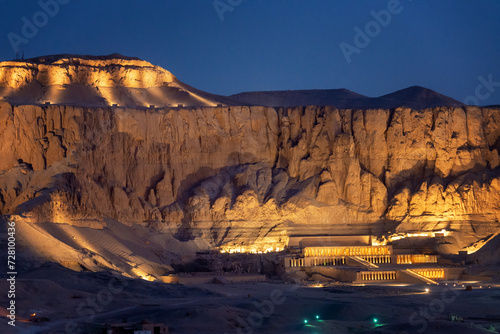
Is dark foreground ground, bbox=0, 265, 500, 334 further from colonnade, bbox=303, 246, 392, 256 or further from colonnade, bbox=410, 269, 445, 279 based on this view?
colonnade, bbox=303, 246, 392, 256

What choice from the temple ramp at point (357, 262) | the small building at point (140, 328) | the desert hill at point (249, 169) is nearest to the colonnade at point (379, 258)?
the temple ramp at point (357, 262)

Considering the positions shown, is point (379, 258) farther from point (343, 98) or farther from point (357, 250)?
point (343, 98)

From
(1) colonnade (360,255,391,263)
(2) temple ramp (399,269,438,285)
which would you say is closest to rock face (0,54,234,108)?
(1) colonnade (360,255,391,263)

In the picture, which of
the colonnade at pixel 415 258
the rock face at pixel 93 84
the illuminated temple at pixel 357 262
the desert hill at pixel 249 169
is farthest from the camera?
the rock face at pixel 93 84

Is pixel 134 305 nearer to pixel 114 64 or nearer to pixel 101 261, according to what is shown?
pixel 101 261

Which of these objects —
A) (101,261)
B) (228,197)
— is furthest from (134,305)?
(228,197)

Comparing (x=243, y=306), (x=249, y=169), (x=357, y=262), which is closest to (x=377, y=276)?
(x=357, y=262)

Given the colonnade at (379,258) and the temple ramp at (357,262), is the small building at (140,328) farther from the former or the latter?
the colonnade at (379,258)
